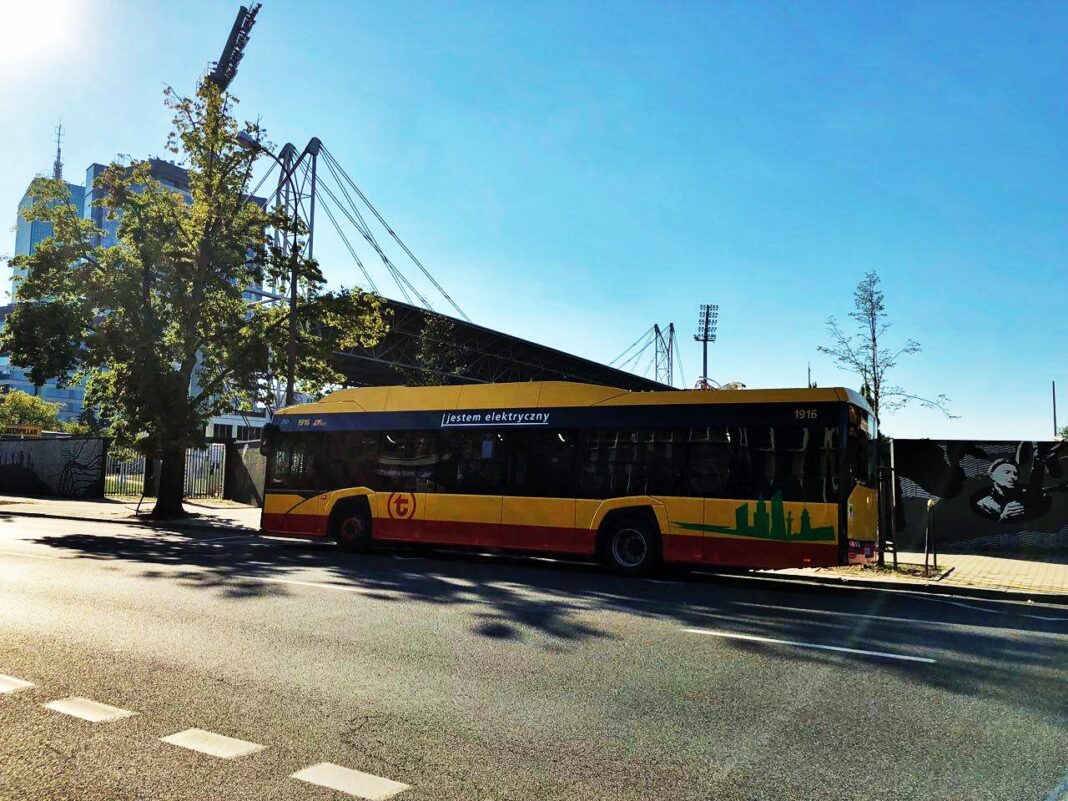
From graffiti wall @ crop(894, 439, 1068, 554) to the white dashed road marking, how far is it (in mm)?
16817

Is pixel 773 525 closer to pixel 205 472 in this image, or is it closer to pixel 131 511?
pixel 131 511

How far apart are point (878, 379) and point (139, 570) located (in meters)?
16.9

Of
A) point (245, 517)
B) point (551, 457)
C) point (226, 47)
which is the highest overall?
point (226, 47)

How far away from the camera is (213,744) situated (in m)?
4.25

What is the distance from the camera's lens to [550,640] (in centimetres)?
701

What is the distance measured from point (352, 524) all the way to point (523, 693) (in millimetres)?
10633

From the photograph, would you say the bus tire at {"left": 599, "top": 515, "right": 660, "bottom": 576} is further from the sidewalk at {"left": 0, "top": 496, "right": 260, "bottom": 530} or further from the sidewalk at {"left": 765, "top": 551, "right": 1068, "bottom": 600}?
the sidewalk at {"left": 0, "top": 496, "right": 260, "bottom": 530}

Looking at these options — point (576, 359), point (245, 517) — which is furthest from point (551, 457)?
point (576, 359)

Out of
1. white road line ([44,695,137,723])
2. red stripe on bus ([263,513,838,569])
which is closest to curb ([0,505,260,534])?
red stripe on bus ([263,513,838,569])

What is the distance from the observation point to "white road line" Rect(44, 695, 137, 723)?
467cm

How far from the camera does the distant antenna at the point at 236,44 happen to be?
351ft

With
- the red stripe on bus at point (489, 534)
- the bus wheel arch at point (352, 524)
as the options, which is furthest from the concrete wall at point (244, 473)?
the red stripe on bus at point (489, 534)

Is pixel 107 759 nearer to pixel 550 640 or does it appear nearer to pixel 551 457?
pixel 550 640

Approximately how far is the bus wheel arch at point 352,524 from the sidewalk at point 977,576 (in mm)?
7758
